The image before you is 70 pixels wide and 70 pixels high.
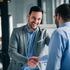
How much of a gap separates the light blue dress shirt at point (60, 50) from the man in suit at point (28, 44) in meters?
0.55

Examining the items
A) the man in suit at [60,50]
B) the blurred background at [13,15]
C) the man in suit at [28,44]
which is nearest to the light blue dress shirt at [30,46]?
the man in suit at [28,44]

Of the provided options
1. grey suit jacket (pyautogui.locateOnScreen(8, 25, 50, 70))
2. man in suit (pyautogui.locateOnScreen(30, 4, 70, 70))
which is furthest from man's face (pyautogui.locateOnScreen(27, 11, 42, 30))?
man in suit (pyautogui.locateOnScreen(30, 4, 70, 70))

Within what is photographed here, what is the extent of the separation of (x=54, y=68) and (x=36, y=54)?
2.02 feet

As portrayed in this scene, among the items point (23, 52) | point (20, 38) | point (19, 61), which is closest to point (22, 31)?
point (20, 38)

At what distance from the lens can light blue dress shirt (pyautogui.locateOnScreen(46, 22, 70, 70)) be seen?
827 millimetres

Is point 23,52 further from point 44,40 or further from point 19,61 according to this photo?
point 44,40

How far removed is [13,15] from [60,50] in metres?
2.24

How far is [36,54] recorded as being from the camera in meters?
1.46

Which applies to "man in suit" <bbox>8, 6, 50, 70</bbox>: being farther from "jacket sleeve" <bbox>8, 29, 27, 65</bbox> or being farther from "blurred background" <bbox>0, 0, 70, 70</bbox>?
"blurred background" <bbox>0, 0, 70, 70</bbox>

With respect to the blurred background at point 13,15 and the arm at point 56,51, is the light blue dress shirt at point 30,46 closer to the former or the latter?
the arm at point 56,51

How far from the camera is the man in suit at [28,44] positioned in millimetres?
1399

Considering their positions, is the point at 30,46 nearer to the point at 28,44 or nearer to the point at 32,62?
the point at 28,44

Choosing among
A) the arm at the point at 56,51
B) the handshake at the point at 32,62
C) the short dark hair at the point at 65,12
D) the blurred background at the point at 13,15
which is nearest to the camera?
the arm at the point at 56,51

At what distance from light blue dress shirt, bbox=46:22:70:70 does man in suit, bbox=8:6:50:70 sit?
553 mm
